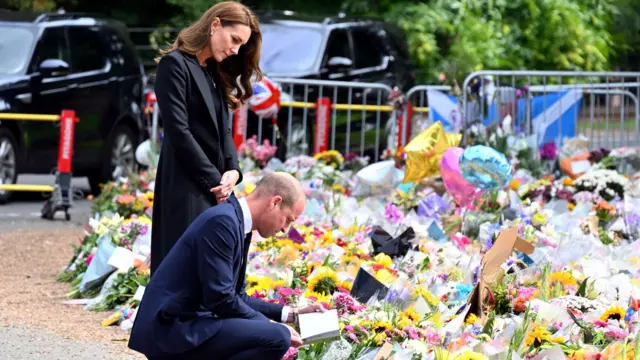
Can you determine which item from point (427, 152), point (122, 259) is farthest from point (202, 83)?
point (427, 152)

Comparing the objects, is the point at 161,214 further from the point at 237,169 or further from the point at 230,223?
the point at 230,223

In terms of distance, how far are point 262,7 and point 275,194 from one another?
15.8 metres

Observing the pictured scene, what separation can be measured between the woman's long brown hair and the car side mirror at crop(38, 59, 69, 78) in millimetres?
7110

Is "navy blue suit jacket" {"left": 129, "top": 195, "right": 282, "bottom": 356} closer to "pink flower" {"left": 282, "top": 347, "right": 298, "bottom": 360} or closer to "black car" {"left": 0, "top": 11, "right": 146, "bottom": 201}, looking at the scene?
"pink flower" {"left": 282, "top": 347, "right": 298, "bottom": 360}

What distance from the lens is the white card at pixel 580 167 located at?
10867 millimetres

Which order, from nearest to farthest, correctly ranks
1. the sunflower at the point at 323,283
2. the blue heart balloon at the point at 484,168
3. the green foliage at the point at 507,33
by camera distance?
the sunflower at the point at 323,283
the blue heart balloon at the point at 484,168
the green foliage at the point at 507,33

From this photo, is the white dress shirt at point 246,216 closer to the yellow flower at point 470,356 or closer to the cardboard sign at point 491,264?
the yellow flower at point 470,356

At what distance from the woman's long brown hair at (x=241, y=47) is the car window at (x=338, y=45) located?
809cm

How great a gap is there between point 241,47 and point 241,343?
1.72 meters

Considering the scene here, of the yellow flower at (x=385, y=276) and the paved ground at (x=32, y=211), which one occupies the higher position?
the yellow flower at (x=385, y=276)

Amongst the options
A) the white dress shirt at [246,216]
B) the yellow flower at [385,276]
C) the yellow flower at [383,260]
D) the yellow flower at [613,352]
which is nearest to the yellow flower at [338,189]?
the yellow flower at [383,260]

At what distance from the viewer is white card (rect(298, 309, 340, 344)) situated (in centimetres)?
498

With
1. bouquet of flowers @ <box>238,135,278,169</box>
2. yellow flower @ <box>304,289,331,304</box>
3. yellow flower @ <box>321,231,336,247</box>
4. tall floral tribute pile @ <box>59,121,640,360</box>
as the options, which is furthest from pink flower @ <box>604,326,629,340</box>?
bouquet of flowers @ <box>238,135,278,169</box>

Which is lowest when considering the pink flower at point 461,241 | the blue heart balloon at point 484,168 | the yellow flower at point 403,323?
the pink flower at point 461,241
